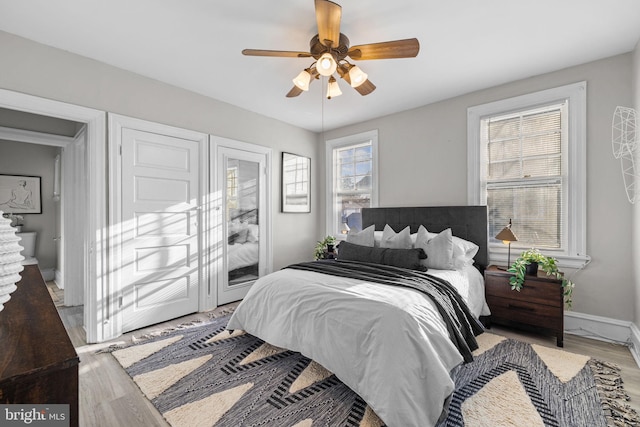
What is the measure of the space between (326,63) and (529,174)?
260 centimetres

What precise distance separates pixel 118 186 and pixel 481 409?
140 inches

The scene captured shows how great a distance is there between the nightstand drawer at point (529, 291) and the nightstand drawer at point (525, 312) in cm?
4

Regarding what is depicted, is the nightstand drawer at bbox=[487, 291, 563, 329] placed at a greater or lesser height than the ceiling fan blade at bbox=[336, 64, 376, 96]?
lesser

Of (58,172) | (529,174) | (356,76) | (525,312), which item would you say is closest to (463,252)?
(525,312)

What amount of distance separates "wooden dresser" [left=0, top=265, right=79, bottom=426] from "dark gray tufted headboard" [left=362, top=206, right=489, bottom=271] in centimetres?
354

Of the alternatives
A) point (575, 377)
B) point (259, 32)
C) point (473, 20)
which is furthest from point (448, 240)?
point (259, 32)

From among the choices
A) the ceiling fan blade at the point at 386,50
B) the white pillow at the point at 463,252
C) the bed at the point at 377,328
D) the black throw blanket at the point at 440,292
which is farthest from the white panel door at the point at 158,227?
the white pillow at the point at 463,252

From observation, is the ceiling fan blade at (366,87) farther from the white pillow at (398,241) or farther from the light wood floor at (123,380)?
the light wood floor at (123,380)

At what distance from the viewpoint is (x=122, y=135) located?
3.01 meters

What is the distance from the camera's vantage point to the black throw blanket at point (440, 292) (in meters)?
2.01

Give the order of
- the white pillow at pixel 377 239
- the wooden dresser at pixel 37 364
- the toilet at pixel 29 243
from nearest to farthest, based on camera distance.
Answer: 1. the wooden dresser at pixel 37 364
2. the white pillow at pixel 377 239
3. the toilet at pixel 29 243

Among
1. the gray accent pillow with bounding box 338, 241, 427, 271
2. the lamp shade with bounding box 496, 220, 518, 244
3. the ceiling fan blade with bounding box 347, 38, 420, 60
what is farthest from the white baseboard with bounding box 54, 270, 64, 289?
the lamp shade with bounding box 496, 220, 518, 244

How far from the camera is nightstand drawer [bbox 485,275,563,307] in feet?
8.89

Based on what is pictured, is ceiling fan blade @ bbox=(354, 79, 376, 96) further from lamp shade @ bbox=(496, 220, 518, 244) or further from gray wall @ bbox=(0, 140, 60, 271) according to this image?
gray wall @ bbox=(0, 140, 60, 271)
